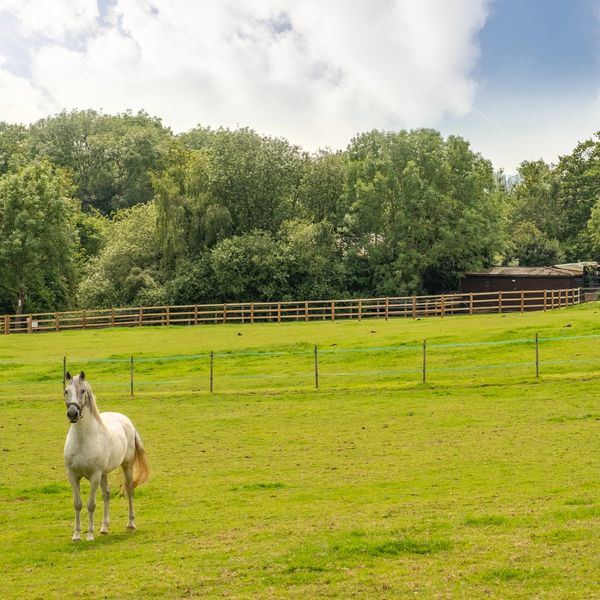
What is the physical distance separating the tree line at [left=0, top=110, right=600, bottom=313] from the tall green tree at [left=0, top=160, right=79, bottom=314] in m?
0.11

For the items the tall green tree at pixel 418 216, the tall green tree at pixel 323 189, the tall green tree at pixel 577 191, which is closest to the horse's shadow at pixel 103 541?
the tall green tree at pixel 418 216

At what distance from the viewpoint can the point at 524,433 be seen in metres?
21.6

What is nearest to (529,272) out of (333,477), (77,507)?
(333,477)

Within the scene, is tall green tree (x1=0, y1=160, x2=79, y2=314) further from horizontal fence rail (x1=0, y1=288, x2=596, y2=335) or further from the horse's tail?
the horse's tail

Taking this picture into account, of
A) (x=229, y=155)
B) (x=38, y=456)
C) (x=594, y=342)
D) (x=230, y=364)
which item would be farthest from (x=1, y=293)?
(x=38, y=456)

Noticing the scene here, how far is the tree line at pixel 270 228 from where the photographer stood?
66625mm

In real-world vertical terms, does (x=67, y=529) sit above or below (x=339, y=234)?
below

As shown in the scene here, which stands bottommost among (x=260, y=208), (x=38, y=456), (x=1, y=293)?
(x=38, y=456)

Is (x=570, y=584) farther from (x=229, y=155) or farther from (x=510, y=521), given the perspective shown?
(x=229, y=155)

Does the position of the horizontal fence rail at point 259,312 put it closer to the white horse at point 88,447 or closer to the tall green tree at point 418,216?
the tall green tree at point 418,216

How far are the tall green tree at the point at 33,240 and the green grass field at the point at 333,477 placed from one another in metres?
29.3

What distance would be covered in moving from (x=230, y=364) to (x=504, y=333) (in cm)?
1209

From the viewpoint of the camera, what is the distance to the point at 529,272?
6588 centimetres

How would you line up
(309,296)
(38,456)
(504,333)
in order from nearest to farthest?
(38,456) < (504,333) < (309,296)
